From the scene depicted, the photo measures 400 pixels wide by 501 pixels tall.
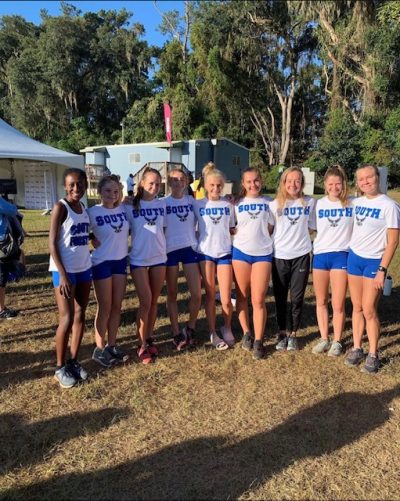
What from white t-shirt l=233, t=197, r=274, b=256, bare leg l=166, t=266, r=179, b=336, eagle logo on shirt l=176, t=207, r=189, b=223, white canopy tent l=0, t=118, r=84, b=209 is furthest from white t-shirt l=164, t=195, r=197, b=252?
white canopy tent l=0, t=118, r=84, b=209

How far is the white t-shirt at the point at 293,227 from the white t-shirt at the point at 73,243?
72.1 inches

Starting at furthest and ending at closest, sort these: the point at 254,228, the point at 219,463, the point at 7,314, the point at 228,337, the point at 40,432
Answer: the point at 7,314
the point at 228,337
the point at 254,228
the point at 40,432
the point at 219,463

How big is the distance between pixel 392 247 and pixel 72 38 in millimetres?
47335

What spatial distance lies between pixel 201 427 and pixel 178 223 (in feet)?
6.24

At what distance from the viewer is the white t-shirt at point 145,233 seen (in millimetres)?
4059

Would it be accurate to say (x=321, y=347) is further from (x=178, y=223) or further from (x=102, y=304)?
(x=102, y=304)

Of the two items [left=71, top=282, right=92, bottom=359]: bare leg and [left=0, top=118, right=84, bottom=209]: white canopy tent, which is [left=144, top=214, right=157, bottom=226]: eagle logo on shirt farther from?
[left=0, top=118, right=84, bottom=209]: white canopy tent

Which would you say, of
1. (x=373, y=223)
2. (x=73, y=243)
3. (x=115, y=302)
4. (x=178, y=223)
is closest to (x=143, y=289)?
(x=115, y=302)

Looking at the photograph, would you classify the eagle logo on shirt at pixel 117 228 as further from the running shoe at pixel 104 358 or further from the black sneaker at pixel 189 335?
the black sneaker at pixel 189 335

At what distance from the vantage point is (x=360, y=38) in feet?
79.1

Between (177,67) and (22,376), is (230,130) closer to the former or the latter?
(177,67)

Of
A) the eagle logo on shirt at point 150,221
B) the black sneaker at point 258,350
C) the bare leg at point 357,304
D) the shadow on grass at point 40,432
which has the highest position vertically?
the eagle logo on shirt at point 150,221

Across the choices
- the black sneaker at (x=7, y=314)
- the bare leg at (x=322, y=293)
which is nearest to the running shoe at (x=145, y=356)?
the bare leg at (x=322, y=293)

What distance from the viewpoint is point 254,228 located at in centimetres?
433
